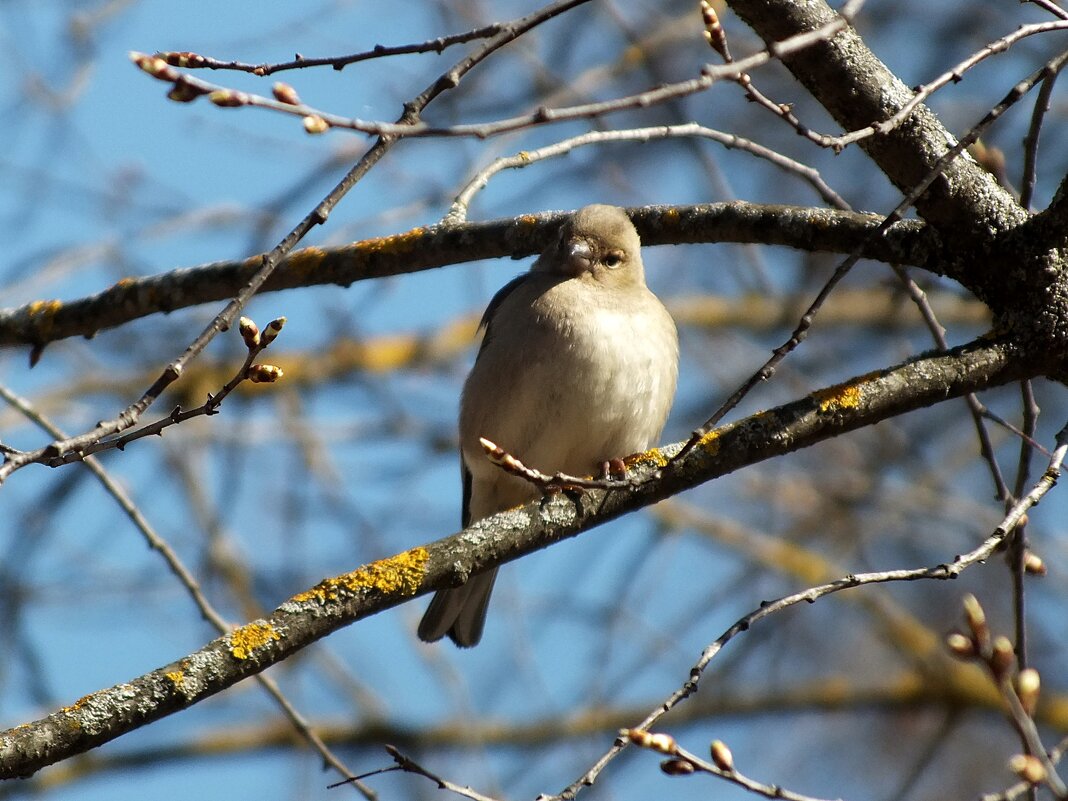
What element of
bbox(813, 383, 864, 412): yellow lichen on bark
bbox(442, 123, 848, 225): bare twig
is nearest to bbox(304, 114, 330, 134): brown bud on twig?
bbox(442, 123, 848, 225): bare twig

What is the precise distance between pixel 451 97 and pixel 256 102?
4004 mm

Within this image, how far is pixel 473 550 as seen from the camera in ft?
9.84

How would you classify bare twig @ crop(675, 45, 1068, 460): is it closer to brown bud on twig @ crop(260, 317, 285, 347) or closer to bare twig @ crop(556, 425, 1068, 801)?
bare twig @ crop(556, 425, 1068, 801)

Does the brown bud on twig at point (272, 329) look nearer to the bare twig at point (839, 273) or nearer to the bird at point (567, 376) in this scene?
the bare twig at point (839, 273)

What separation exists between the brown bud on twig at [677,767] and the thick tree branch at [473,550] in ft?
2.61

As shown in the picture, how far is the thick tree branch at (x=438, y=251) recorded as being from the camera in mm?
3520

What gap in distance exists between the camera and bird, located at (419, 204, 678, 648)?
4.46m

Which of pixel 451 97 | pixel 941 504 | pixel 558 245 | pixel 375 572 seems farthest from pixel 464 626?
pixel 941 504

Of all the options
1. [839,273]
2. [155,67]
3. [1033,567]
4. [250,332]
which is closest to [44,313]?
[250,332]

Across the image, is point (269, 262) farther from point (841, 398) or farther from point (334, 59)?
point (841, 398)

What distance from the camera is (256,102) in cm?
201

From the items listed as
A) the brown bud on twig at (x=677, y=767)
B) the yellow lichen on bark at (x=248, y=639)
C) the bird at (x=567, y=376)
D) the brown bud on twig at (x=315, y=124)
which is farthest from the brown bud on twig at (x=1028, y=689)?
the bird at (x=567, y=376)

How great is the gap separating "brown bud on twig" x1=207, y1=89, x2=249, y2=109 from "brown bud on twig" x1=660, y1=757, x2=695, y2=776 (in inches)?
54.5

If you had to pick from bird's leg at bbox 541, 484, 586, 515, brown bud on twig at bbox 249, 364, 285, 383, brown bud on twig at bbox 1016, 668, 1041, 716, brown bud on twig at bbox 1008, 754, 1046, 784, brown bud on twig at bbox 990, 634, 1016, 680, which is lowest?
brown bud on twig at bbox 1008, 754, 1046, 784
